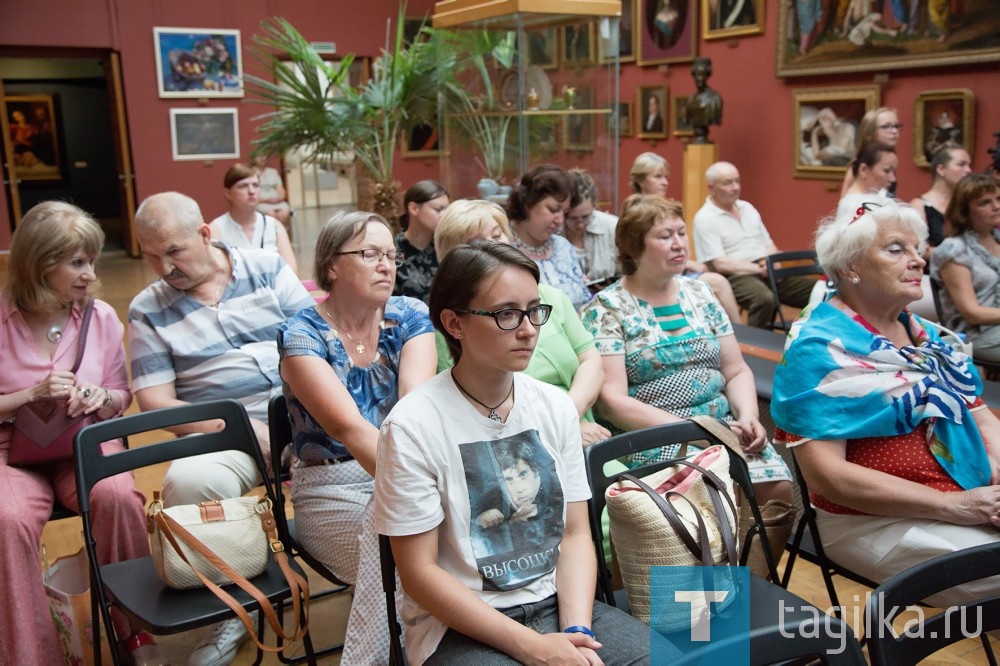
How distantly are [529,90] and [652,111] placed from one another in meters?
3.85

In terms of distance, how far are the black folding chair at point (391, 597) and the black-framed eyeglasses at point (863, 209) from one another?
1635 mm

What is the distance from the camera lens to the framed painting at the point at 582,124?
681cm

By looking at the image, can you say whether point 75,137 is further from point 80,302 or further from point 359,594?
point 359,594

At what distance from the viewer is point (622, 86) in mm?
10633

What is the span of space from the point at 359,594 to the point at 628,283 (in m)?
1.52

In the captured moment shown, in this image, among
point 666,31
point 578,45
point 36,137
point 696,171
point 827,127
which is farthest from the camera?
point 36,137

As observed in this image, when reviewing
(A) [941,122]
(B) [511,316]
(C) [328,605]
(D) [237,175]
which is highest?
(A) [941,122]

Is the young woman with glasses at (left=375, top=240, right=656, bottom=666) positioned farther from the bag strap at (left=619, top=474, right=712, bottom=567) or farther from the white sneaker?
the white sneaker

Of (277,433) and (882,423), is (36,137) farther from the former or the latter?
(882,423)

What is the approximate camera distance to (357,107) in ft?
23.3

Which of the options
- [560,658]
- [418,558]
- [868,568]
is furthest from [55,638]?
[868,568]

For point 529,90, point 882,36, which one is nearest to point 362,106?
point 529,90

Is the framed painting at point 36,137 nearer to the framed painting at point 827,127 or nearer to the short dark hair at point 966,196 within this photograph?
the framed painting at point 827,127

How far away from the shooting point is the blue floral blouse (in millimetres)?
2477
